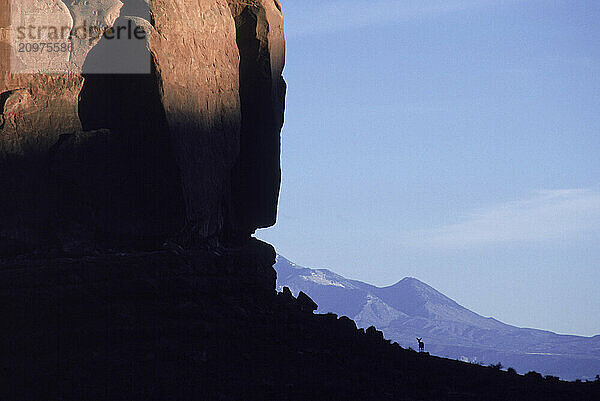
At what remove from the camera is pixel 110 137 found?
22.6 meters

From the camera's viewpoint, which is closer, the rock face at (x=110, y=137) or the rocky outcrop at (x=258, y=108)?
the rock face at (x=110, y=137)

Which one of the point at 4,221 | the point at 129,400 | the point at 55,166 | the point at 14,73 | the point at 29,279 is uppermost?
the point at 14,73

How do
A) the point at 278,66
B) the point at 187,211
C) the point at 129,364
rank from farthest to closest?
the point at 278,66
the point at 187,211
the point at 129,364

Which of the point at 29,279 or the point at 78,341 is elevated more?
the point at 29,279

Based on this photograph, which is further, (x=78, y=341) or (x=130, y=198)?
(x=130, y=198)

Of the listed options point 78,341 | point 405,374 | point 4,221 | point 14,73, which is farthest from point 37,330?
point 405,374

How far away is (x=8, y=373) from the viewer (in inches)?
680

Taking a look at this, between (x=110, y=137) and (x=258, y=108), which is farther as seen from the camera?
(x=258, y=108)

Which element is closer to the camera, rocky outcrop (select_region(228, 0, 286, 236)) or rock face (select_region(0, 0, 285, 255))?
rock face (select_region(0, 0, 285, 255))

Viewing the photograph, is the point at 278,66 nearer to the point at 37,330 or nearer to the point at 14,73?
the point at 14,73

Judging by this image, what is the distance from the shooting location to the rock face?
21.8 m

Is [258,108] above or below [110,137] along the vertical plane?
above

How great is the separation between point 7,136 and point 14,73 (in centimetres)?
178

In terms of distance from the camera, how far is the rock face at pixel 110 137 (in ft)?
71.5
